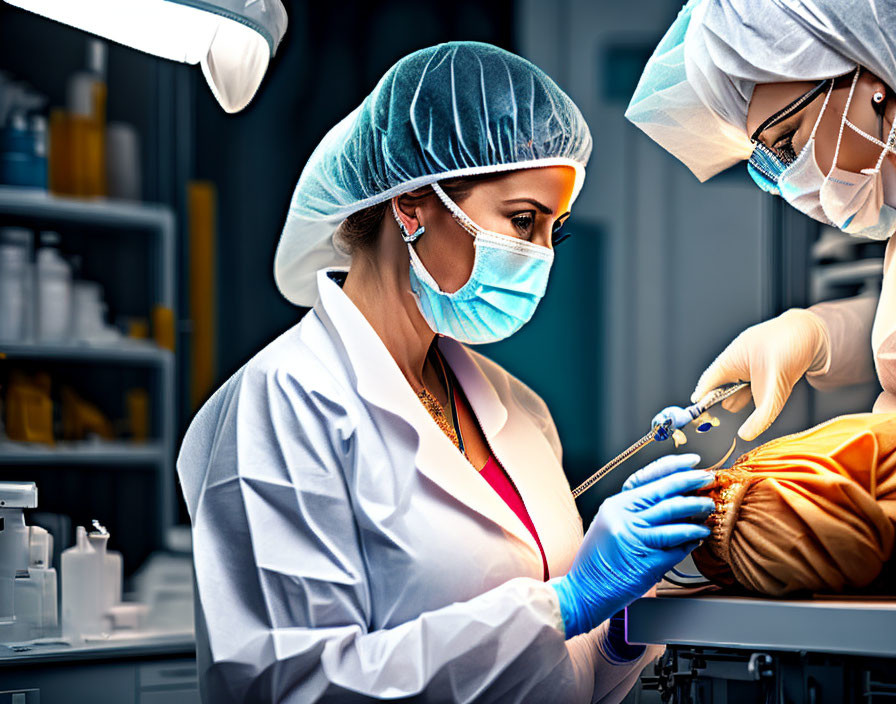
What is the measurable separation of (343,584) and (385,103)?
74 cm

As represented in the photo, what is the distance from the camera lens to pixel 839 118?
130 cm

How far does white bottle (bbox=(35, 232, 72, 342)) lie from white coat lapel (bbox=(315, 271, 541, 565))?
5.89 feet

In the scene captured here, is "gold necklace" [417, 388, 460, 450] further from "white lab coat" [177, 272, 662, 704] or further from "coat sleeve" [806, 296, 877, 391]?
"coat sleeve" [806, 296, 877, 391]

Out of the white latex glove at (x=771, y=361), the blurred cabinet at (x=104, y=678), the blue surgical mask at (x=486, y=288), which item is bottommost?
the blurred cabinet at (x=104, y=678)

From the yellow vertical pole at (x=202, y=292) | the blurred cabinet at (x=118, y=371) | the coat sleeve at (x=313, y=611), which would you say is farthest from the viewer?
the yellow vertical pole at (x=202, y=292)

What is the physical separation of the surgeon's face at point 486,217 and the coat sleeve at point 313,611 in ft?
1.09

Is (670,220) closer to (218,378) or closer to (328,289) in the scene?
(218,378)

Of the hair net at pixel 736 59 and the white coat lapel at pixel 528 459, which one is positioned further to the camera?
the white coat lapel at pixel 528 459

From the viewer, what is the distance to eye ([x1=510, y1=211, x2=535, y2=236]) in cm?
151

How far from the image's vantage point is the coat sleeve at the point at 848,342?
4.96 feet

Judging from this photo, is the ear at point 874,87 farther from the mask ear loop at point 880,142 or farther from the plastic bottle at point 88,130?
the plastic bottle at point 88,130

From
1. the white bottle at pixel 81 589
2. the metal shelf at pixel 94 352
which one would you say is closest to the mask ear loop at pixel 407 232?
the white bottle at pixel 81 589

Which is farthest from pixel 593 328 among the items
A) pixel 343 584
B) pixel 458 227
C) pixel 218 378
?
pixel 343 584

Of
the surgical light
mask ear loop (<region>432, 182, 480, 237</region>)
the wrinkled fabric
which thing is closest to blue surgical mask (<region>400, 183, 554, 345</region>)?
mask ear loop (<region>432, 182, 480, 237</region>)
